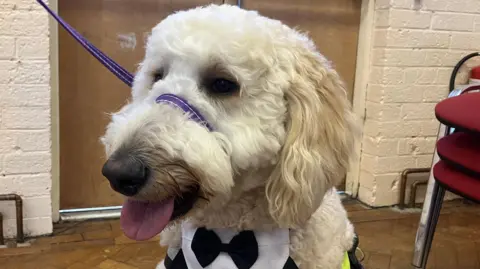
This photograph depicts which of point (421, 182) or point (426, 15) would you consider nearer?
point (426, 15)

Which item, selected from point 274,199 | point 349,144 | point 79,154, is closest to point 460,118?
point 349,144

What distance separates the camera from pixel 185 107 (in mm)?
882

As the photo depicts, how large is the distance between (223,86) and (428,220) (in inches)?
45.7

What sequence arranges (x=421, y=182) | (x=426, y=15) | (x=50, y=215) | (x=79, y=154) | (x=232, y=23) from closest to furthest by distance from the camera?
(x=232, y=23), (x=50, y=215), (x=79, y=154), (x=426, y=15), (x=421, y=182)

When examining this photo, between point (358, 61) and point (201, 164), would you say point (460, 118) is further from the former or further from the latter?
point (358, 61)

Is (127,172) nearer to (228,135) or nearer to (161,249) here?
(228,135)

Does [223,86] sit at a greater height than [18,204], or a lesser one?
greater

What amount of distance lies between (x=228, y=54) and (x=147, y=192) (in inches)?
10.3

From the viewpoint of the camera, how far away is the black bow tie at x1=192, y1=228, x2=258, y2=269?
3.24 ft

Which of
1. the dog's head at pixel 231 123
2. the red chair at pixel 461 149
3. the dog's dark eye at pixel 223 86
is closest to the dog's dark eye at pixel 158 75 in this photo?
the dog's head at pixel 231 123

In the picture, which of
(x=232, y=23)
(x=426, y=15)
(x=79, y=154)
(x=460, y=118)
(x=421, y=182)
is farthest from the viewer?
(x=421, y=182)

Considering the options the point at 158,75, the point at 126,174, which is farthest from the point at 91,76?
the point at 126,174

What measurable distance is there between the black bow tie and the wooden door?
1.27m

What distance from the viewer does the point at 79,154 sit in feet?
7.27
